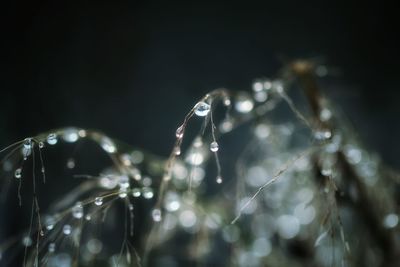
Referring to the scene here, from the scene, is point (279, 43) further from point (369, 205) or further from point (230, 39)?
point (369, 205)

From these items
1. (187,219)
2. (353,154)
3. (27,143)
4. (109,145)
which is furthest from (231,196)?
(27,143)

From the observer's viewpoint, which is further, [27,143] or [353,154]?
[353,154]

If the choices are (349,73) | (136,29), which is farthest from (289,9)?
(136,29)

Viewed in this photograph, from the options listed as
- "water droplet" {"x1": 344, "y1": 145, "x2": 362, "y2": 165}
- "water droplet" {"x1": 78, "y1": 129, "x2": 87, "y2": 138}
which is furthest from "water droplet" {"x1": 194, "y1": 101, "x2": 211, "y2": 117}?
"water droplet" {"x1": 344, "y1": 145, "x2": 362, "y2": 165}

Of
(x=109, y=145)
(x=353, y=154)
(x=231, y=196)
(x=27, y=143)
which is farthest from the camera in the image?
(x=231, y=196)

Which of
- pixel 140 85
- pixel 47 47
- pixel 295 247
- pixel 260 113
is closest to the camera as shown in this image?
pixel 260 113

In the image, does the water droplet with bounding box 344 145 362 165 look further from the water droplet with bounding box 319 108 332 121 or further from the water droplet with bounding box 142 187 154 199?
the water droplet with bounding box 142 187 154 199

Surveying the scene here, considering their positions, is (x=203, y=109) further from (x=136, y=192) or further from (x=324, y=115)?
(x=324, y=115)

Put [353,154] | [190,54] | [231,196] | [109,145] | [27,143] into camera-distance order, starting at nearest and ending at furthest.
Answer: [27,143] → [109,145] → [353,154] → [231,196] → [190,54]

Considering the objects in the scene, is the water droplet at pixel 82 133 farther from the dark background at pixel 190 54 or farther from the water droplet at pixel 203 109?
the dark background at pixel 190 54
